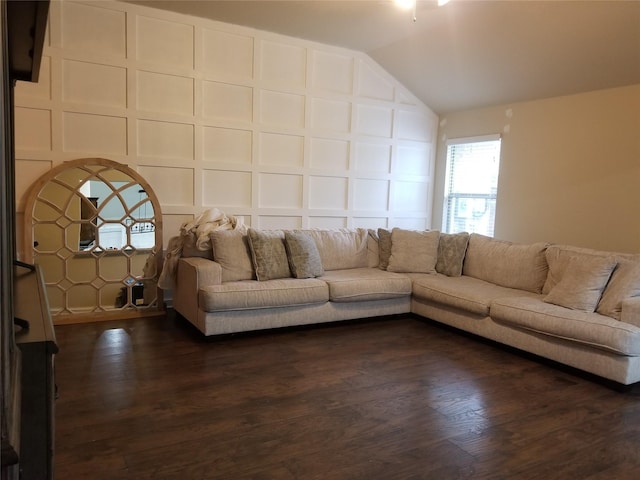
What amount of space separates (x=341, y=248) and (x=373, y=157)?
1.53 meters

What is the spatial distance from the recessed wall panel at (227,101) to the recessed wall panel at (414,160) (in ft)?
6.79

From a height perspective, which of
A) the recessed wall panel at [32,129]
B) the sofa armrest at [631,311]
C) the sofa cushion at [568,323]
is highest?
the recessed wall panel at [32,129]

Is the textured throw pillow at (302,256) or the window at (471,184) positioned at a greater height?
the window at (471,184)

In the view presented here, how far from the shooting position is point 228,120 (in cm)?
488

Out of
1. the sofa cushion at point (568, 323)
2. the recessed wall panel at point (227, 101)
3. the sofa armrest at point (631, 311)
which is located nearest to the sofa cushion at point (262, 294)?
the sofa cushion at point (568, 323)

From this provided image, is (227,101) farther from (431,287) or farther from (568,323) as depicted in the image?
(568,323)

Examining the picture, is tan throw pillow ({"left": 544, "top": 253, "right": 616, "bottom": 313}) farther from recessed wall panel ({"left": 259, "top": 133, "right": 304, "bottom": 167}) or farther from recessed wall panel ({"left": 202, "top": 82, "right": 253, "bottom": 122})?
recessed wall panel ({"left": 202, "top": 82, "right": 253, "bottom": 122})

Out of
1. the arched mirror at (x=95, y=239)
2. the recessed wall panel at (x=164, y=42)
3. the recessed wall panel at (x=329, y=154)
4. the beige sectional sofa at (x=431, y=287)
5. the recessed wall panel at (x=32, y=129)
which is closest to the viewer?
the beige sectional sofa at (x=431, y=287)

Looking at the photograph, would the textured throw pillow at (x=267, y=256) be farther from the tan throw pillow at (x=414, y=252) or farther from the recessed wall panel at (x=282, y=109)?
the recessed wall panel at (x=282, y=109)

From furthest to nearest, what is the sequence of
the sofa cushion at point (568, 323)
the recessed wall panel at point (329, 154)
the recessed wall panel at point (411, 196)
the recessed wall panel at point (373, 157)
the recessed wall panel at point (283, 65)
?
the recessed wall panel at point (411, 196) → the recessed wall panel at point (373, 157) → the recessed wall panel at point (329, 154) → the recessed wall panel at point (283, 65) → the sofa cushion at point (568, 323)

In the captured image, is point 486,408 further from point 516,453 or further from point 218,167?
point 218,167

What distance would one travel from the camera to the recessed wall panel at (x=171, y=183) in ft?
14.9

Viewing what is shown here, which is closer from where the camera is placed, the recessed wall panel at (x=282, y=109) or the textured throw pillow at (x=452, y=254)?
the textured throw pillow at (x=452, y=254)

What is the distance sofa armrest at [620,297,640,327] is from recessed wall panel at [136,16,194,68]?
421 centimetres
